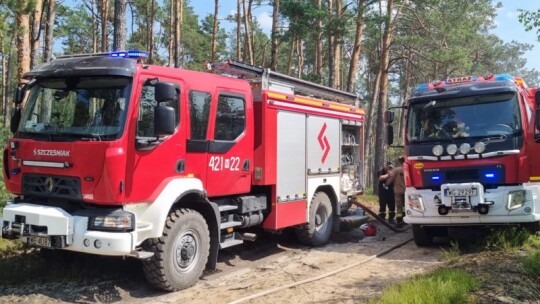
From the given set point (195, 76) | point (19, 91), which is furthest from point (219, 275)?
point (19, 91)

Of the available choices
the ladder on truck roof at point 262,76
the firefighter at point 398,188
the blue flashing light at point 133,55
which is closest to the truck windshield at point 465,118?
the ladder on truck roof at point 262,76

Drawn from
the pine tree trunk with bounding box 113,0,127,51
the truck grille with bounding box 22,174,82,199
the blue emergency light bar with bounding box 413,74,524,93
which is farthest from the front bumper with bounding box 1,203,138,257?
the blue emergency light bar with bounding box 413,74,524,93

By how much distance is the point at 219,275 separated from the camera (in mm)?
7293

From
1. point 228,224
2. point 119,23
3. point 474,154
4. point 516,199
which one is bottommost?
point 228,224

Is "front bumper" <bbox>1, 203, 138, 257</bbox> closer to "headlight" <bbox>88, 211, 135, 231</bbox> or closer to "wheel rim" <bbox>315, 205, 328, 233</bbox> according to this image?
"headlight" <bbox>88, 211, 135, 231</bbox>

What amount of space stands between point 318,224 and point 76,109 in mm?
5370

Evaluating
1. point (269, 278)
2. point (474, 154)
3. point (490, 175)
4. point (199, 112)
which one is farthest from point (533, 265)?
point (199, 112)

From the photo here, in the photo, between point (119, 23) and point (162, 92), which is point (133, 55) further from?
point (119, 23)

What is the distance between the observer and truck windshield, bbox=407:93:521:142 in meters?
8.19

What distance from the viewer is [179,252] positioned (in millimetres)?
6402

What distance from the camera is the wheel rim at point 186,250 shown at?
21.0 ft

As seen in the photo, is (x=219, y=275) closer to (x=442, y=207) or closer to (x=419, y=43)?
(x=442, y=207)

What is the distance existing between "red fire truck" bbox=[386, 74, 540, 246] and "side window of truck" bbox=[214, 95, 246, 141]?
3.24 meters

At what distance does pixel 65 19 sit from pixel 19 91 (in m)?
27.5
